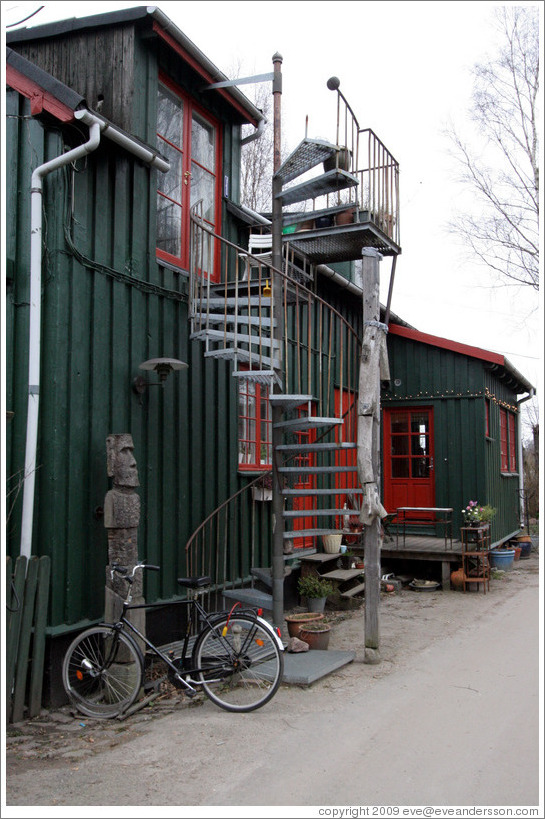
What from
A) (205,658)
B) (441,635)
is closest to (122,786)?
(205,658)

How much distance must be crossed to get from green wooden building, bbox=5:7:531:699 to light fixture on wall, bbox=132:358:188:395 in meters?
0.04

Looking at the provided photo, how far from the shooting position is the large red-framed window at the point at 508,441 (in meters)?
13.9

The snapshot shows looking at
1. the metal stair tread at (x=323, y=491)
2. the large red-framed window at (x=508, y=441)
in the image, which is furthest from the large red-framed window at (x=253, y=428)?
the large red-framed window at (x=508, y=441)

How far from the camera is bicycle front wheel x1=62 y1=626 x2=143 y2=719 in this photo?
4.96 meters

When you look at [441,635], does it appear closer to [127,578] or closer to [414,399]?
[127,578]

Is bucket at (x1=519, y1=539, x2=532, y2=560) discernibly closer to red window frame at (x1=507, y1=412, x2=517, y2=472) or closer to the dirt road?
red window frame at (x1=507, y1=412, x2=517, y2=472)

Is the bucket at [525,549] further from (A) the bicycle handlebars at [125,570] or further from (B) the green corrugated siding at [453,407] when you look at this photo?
(A) the bicycle handlebars at [125,570]

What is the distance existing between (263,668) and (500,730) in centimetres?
164

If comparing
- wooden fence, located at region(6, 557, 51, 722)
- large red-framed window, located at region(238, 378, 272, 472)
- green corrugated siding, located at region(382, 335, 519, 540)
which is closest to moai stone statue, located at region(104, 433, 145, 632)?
wooden fence, located at region(6, 557, 51, 722)

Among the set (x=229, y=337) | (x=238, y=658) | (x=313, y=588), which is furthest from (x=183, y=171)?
(x=313, y=588)

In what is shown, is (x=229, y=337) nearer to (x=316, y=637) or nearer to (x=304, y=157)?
(x=304, y=157)

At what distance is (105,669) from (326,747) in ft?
5.76

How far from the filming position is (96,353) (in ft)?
18.9

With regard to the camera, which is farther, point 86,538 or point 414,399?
point 414,399
